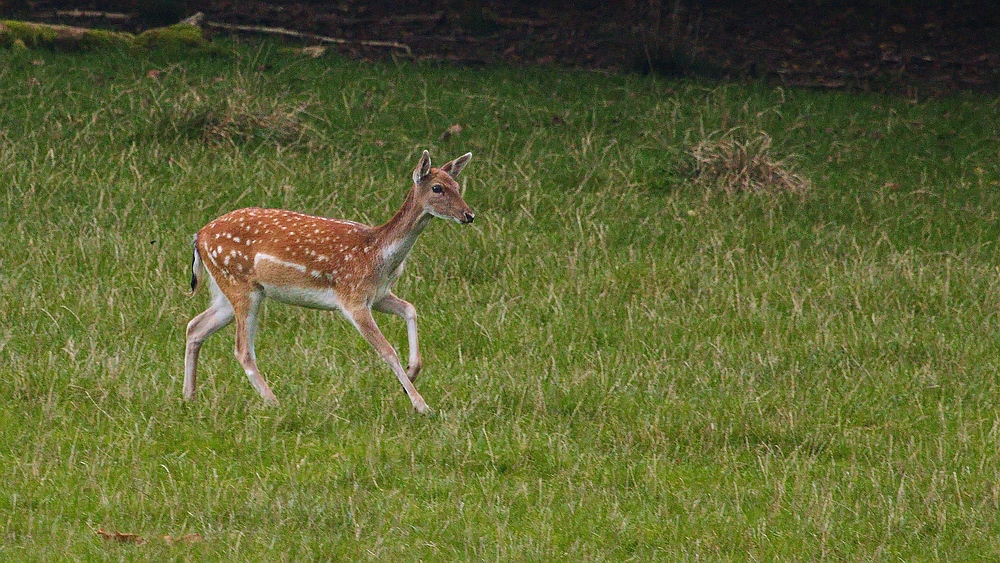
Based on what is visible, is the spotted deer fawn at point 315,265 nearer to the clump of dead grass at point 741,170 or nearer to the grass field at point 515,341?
the grass field at point 515,341

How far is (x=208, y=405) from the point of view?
6.99 metres

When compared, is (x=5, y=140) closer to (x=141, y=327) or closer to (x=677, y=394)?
(x=141, y=327)

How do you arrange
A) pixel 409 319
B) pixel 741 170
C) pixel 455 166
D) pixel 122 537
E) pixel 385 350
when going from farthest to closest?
pixel 741 170 < pixel 455 166 < pixel 409 319 < pixel 385 350 < pixel 122 537

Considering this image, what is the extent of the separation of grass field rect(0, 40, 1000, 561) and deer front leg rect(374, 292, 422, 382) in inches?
7.6

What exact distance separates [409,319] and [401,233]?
47 cm

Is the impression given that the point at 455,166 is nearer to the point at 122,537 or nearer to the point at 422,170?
the point at 422,170

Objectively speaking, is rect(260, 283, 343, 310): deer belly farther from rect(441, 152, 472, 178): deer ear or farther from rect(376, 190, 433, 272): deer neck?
rect(441, 152, 472, 178): deer ear

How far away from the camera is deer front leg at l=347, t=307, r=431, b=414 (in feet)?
23.2

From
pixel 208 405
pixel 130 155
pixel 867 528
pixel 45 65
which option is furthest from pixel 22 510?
pixel 45 65

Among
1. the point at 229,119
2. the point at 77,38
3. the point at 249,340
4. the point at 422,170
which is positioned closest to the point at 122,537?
the point at 249,340

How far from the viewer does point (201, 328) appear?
298 inches

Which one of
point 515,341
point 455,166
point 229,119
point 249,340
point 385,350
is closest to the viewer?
point 385,350

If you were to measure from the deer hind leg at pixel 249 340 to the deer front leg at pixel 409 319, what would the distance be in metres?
0.67

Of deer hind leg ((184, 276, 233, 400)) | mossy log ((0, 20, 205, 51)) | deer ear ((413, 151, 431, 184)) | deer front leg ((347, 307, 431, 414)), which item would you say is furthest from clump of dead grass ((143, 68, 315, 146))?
deer front leg ((347, 307, 431, 414))
